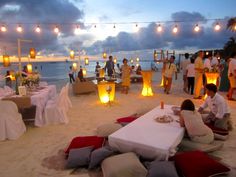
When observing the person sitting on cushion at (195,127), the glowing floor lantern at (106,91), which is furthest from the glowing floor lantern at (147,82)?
the person sitting on cushion at (195,127)

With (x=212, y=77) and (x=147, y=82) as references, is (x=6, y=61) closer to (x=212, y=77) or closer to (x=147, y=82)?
(x=147, y=82)

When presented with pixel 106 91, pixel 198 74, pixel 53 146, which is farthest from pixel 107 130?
pixel 198 74

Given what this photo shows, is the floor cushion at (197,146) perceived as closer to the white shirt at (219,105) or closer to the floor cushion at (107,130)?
the white shirt at (219,105)

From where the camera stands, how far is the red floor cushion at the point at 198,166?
105 inches

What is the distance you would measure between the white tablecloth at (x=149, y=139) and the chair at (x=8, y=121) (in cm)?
220

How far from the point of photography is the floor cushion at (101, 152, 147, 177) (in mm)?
2627

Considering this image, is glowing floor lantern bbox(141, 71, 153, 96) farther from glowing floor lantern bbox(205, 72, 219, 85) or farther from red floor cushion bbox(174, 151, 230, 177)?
red floor cushion bbox(174, 151, 230, 177)

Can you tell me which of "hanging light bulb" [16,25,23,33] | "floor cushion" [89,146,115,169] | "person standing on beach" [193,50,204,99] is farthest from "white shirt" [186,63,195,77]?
"hanging light bulb" [16,25,23,33]

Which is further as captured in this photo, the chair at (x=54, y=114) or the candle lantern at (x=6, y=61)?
the candle lantern at (x=6, y=61)

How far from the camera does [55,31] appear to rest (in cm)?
962

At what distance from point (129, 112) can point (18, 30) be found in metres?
6.28

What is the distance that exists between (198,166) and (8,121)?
353 cm

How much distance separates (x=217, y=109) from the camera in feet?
13.7

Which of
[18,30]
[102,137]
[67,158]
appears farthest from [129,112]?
[18,30]
